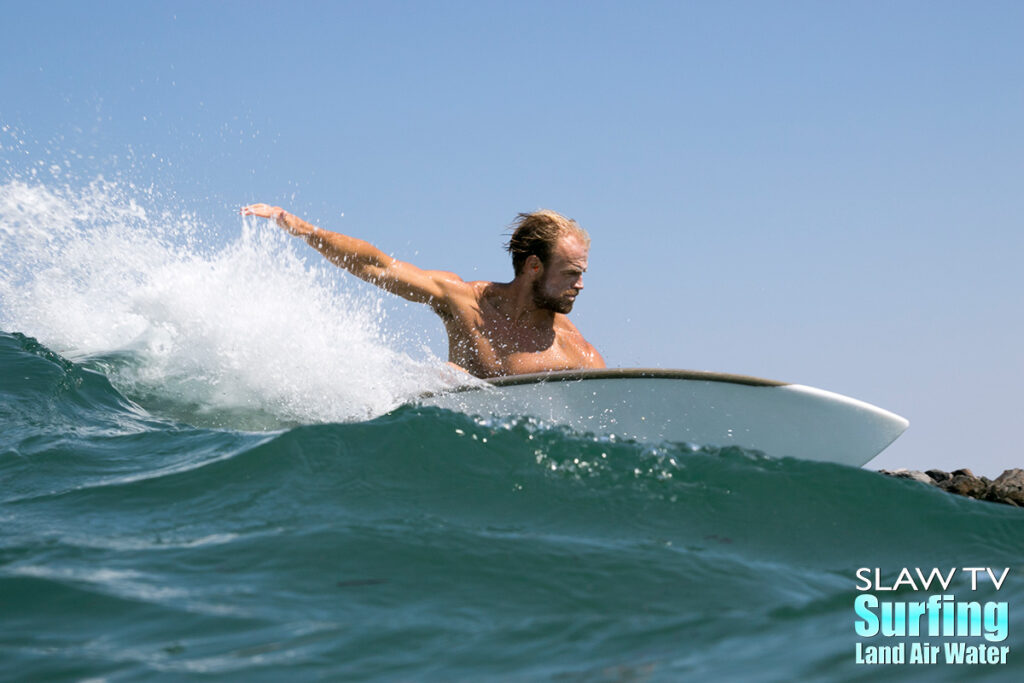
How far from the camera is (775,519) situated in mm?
4121

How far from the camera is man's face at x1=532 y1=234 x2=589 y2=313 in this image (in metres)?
5.84

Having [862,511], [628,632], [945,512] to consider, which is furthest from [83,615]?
[945,512]

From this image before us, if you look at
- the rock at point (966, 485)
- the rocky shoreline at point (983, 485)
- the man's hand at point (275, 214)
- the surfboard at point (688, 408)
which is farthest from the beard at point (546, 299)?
the rock at point (966, 485)

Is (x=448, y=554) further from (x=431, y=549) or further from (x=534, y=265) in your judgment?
(x=534, y=265)

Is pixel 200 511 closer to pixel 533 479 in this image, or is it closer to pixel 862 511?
pixel 533 479

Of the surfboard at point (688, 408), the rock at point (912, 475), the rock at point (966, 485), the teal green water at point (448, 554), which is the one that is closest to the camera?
the teal green water at point (448, 554)

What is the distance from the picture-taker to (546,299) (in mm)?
5863

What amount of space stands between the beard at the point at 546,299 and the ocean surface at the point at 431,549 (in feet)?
2.88

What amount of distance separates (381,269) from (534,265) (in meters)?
0.98

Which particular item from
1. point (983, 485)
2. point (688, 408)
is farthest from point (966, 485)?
point (688, 408)

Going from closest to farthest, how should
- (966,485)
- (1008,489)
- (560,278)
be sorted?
1. (560,278)
2. (1008,489)
3. (966,485)

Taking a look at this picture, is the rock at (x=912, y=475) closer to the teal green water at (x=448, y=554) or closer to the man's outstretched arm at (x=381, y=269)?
the teal green water at (x=448, y=554)

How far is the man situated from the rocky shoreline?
9.66 ft

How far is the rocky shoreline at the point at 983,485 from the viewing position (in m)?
6.73
